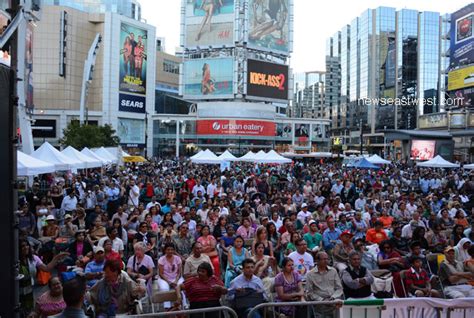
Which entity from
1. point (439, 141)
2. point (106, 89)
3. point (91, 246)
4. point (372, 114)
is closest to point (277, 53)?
point (106, 89)

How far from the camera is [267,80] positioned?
8138 centimetres

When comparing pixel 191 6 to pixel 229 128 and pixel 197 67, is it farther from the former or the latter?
pixel 229 128

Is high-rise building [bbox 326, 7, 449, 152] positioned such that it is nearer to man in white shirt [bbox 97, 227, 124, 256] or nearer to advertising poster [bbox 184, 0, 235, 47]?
advertising poster [bbox 184, 0, 235, 47]

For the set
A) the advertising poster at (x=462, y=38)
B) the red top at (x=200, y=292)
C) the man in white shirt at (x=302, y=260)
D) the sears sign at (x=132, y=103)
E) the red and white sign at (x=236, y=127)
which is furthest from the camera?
the sears sign at (x=132, y=103)

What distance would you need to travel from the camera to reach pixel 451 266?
823 cm

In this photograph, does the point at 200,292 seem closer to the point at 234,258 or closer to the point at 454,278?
the point at 234,258

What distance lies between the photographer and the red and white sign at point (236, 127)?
Result: 8050 centimetres

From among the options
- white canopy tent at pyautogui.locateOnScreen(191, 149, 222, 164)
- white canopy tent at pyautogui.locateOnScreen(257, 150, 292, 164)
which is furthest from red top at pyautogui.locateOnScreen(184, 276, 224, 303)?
white canopy tent at pyautogui.locateOnScreen(191, 149, 222, 164)

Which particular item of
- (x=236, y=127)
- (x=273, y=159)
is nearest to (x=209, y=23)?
(x=236, y=127)

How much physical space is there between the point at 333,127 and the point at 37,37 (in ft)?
339

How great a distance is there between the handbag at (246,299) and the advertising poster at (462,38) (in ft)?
219

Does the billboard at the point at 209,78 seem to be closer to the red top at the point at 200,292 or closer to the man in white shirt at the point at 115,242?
the man in white shirt at the point at 115,242

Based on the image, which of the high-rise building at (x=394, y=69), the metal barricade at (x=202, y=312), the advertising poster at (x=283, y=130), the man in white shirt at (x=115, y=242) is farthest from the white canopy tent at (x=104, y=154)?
the high-rise building at (x=394, y=69)

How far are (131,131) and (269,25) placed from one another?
29614 millimetres
